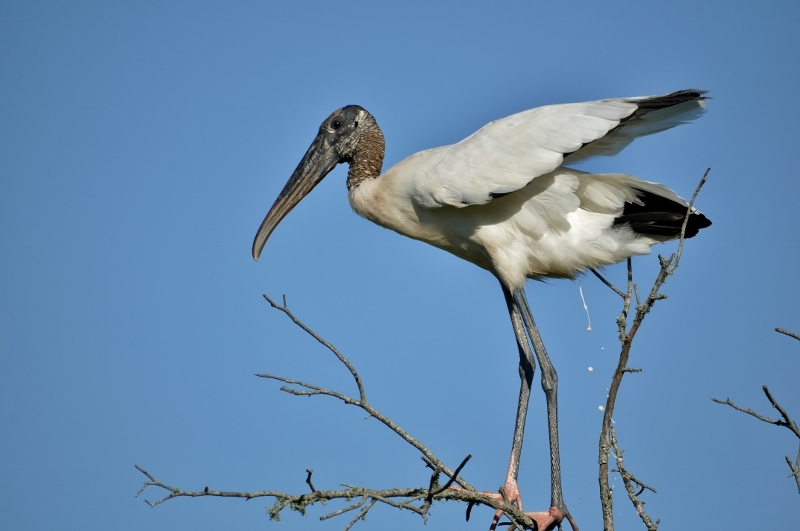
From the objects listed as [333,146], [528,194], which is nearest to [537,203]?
[528,194]

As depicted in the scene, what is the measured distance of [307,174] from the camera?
6145 mm

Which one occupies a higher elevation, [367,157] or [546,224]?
[367,157]

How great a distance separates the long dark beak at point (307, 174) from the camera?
5996 mm

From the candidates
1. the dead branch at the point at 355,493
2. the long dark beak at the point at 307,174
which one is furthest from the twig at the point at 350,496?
the long dark beak at the point at 307,174

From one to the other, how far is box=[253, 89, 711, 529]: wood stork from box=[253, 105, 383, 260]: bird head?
1.51 feet

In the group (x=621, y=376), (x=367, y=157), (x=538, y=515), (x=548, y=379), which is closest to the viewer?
(x=621, y=376)

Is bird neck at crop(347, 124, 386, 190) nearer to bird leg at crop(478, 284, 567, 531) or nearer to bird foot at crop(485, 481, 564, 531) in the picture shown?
bird leg at crop(478, 284, 567, 531)

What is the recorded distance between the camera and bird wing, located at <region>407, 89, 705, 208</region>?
4.75 meters

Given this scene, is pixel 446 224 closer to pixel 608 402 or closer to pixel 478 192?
pixel 478 192

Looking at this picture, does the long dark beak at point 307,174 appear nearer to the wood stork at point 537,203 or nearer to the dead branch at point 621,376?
the wood stork at point 537,203

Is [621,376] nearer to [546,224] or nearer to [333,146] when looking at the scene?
[546,224]

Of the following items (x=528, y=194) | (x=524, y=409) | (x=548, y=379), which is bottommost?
(x=524, y=409)

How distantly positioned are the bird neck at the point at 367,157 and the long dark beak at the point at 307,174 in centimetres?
16

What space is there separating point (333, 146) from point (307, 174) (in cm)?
26
